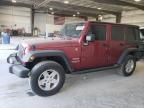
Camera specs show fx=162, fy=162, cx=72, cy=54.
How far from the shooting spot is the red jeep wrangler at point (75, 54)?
323 centimetres

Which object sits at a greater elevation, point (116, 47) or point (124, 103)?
point (116, 47)

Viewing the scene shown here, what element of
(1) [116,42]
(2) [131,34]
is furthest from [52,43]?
(2) [131,34]

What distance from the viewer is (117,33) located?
4.63m

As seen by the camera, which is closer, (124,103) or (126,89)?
(124,103)

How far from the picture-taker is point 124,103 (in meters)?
3.13

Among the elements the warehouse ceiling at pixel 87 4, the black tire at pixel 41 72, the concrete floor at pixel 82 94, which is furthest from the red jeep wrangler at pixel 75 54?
the warehouse ceiling at pixel 87 4

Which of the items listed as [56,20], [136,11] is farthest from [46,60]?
[56,20]

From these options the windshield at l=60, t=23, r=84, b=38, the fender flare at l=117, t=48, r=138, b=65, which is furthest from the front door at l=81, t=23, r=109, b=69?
the fender flare at l=117, t=48, r=138, b=65

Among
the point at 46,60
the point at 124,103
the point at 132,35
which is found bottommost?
the point at 124,103

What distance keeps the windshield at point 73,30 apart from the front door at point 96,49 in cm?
24

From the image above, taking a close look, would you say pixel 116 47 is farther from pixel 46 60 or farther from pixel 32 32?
→ pixel 32 32

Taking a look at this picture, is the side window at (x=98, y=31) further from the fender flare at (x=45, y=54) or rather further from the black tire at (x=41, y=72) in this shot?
the black tire at (x=41, y=72)

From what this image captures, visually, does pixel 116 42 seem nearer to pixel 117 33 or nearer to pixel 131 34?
pixel 117 33

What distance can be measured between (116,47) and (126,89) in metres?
1.23
